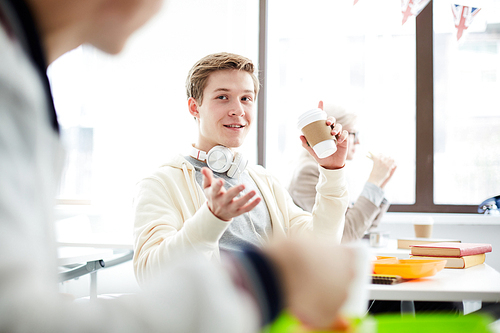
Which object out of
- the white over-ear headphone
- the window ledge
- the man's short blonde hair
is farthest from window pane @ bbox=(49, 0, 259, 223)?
the white over-ear headphone

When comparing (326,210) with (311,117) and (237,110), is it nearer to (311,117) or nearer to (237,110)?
(311,117)

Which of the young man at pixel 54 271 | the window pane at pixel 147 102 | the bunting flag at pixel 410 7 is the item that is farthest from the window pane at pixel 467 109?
the young man at pixel 54 271

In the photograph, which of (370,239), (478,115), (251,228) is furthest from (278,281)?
(478,115)

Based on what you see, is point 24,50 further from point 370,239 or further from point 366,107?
point 366,107

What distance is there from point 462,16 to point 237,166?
2.59 meters

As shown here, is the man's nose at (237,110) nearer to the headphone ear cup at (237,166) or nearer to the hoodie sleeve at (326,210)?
the headphone ear cup at (237,166)

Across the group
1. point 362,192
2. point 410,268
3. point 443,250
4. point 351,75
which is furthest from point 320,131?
point 351,75

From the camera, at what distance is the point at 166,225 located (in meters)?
1.20

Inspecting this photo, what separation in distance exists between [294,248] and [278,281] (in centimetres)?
3

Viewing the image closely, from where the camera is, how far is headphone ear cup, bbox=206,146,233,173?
4.77 feet

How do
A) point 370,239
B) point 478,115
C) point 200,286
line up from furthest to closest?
point 478,115 < point 370,239 < point 200,286

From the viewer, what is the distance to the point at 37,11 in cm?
35

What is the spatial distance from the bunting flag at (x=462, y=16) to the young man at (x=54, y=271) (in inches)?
135

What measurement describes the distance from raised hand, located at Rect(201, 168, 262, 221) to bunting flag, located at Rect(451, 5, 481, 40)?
3.09 meters
